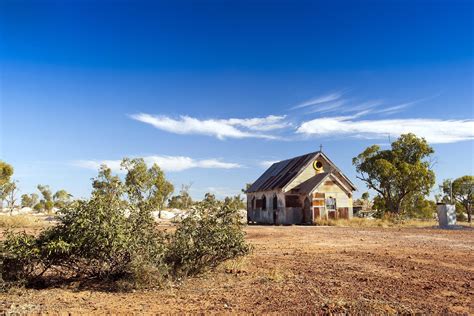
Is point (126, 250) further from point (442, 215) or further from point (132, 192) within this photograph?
point (442, 215)

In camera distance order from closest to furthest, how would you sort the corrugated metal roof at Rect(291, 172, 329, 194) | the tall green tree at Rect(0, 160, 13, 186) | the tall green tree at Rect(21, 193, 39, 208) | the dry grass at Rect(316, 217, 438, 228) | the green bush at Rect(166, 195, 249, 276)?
the green bush at Rect(166, 195, 249, 276) < the dry grass at Rect(316, 217, 438, 228) < the corrugated metal roof at Rect(291, 172, 329, 194) < the tall green tree at Rect(0, 160, 13, 186) < the tall green tree at Rect(21, 193, 39, 208)

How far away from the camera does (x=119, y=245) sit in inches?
295

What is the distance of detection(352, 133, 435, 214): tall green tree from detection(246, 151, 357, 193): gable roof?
9.08 meters

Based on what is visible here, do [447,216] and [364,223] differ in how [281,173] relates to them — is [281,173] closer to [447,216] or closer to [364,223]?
[364,223]

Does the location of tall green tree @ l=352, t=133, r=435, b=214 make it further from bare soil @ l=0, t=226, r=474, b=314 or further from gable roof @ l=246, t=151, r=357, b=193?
bare soil @ l=0, t=226, r=474, b=314

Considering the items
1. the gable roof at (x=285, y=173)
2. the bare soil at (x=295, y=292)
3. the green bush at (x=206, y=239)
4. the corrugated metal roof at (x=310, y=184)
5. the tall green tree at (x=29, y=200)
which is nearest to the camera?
the bare soil at (x=295, y=292)

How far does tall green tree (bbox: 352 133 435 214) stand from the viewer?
3988cm

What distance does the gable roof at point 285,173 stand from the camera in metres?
33.8

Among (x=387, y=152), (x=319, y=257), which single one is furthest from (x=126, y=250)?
(x=387, y=152)

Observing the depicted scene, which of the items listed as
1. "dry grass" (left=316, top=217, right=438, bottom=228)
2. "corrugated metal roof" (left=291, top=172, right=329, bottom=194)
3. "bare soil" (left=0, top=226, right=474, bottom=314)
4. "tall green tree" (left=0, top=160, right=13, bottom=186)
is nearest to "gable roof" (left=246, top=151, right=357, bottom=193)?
"corrugated metal roof" (left=291, top=172, right=329, bottom=194)

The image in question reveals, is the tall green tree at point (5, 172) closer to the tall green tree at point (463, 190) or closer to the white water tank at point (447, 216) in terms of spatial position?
the white water tank at point (447, 216)

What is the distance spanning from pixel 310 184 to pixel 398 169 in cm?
1373

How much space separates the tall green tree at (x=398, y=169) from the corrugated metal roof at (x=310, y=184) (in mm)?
10820

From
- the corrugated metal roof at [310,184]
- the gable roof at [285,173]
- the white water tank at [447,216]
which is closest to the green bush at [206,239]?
the corrugated metal roof at [310,184]
